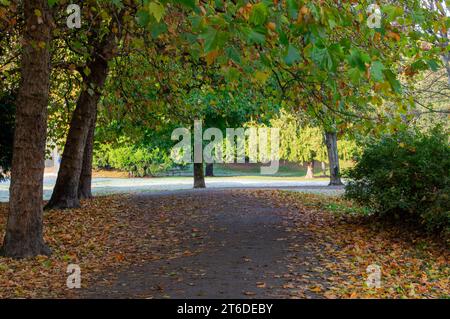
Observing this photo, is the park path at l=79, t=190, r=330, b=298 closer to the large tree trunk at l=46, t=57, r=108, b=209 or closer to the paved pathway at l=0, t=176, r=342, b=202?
the large tree trunk at l=46, t=57, r=108, b=209

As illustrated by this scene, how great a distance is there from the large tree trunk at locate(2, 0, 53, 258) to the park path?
1978mm

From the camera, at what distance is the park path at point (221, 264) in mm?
7312

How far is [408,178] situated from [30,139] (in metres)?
7.82

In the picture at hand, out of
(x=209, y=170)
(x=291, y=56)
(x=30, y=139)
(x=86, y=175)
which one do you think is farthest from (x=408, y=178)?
(x=209, y=170)

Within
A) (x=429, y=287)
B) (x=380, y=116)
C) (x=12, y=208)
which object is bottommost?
(x=429, y=287)

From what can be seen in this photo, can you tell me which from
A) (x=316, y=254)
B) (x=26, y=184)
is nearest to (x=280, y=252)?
(x=316, y=254)

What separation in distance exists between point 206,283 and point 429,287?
349 cm

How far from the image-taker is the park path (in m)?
7.31

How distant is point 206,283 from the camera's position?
7.62 metres

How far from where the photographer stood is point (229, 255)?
375 inches

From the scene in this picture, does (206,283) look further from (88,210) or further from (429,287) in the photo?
(88,210)

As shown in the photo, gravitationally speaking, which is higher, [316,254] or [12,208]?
[12,208]

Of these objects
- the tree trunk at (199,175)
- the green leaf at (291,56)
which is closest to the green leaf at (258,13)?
the green leaf at (291,56)

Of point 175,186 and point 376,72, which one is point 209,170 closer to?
point 175,186
